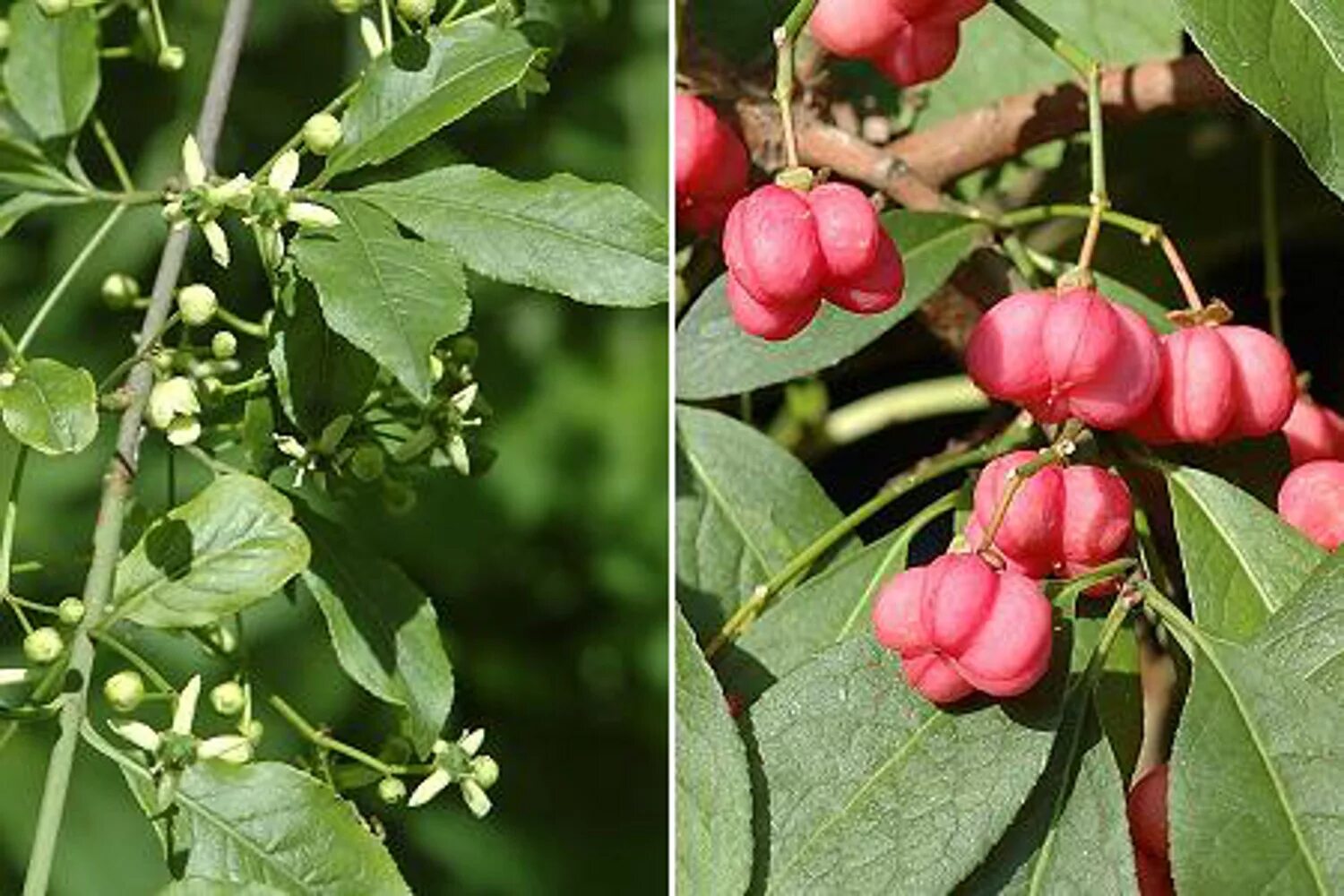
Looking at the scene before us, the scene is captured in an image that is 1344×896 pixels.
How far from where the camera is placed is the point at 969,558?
32.1 inches

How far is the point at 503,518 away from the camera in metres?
1.79

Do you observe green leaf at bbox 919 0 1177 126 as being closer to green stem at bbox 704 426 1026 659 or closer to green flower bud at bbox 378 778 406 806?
green stem at bbox 704 426 1026 659

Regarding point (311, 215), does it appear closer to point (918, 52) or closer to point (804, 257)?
point (804, 257)

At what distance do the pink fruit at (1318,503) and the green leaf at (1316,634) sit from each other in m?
0.08

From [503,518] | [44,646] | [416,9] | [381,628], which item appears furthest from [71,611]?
[503,518]

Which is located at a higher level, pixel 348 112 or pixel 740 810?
pixel 348 112

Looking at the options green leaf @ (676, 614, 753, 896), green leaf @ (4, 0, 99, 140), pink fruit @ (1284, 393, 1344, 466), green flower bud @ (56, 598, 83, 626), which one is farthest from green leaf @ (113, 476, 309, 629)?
pink fruit @ (1284, 393, 1344, 466)

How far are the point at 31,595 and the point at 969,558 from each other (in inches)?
35.7

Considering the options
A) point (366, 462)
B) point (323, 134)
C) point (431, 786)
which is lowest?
point (431, 786)

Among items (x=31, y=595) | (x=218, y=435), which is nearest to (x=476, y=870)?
(x=31, y=595)

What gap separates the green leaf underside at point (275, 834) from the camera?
0.84m

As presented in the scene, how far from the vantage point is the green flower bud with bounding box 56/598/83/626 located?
0.87 m

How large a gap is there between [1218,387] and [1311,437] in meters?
0.11

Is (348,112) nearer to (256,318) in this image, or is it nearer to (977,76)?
(977,76)
